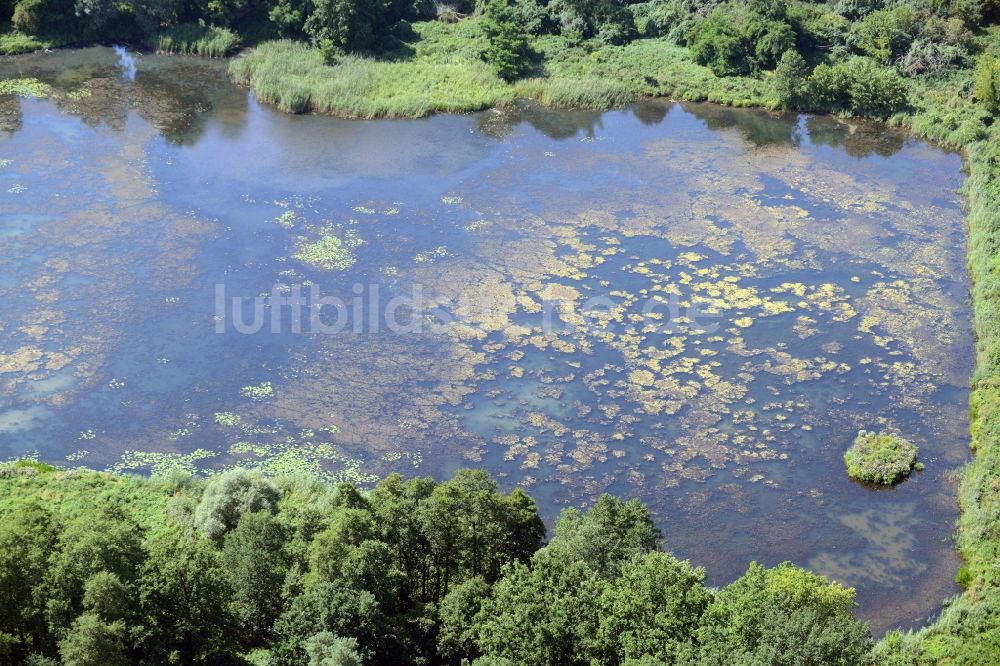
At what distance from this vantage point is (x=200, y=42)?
241ft

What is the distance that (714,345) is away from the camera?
44.3m

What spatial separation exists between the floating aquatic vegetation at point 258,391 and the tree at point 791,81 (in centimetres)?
4308

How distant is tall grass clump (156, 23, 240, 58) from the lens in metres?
73.4

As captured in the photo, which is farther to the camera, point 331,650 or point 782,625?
point 331,650

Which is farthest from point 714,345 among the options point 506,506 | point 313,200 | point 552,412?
point 313,200

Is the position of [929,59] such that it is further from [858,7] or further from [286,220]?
[286,220]

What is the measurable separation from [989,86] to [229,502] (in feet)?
176

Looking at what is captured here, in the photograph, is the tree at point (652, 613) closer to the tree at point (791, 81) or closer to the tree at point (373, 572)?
the tree at point (373, 572)

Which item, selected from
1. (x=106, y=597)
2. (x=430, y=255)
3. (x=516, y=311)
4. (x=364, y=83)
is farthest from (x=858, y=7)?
(x=106, y=597)

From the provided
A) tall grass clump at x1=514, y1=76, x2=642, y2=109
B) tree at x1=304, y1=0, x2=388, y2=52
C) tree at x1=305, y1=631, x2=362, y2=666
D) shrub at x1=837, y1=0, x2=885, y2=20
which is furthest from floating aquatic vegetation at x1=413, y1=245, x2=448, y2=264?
shrub at x1=837, y1=0, x2=885, y2=20

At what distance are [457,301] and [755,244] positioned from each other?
16.1m

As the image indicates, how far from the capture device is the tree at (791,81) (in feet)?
222

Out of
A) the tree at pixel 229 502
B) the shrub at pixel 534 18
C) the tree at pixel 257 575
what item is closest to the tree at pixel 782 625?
the tree at pixel 257 575

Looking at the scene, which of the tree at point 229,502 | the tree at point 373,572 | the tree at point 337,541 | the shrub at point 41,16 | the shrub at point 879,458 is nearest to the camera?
the tree at point 373,572
